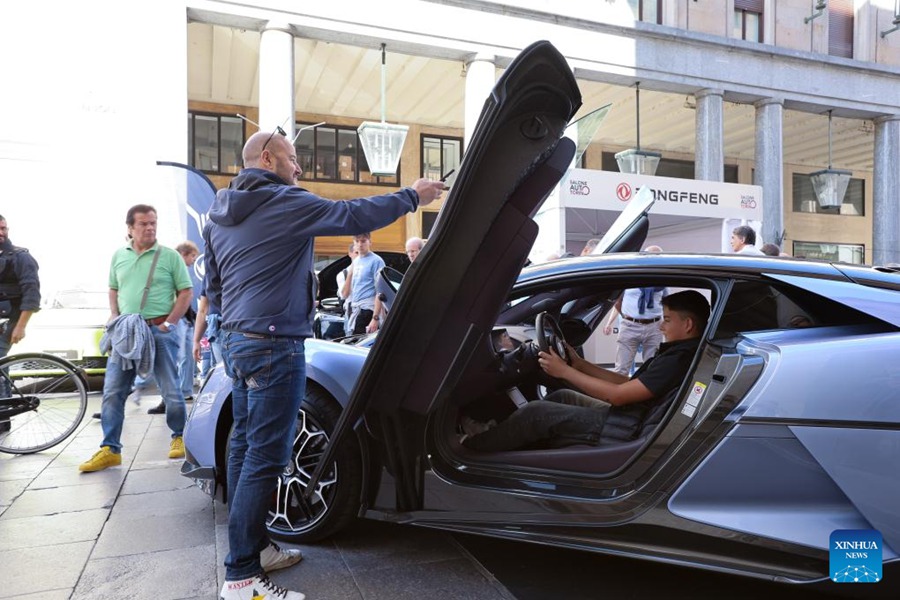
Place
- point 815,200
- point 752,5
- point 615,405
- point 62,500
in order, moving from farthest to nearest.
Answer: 1. point 815,200
2. point 752,5
3. point 62,500
4. point 615,405

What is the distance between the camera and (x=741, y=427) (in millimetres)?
1863

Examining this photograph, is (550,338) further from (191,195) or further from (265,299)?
(191,195)

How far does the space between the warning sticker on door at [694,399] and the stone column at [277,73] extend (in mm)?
9461

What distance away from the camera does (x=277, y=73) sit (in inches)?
403

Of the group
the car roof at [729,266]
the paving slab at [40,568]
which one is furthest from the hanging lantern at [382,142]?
the car roof at [729,266]

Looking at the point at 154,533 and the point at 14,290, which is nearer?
the point at 154,533

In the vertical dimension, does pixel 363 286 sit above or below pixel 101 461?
above

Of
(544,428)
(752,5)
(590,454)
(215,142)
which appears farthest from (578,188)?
(215,142)

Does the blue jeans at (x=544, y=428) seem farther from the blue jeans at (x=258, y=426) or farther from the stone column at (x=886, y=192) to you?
the stone column at (x=886, y=192)

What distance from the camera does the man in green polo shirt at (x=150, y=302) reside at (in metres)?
4.00

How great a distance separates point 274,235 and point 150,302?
8.33 ft

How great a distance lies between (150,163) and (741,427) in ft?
27.3

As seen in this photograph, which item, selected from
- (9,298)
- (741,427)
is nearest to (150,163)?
(9,298)

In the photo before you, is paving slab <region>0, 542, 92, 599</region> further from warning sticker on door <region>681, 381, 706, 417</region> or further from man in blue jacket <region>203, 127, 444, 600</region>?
warning sticker on door <region>681, 381, 706, 417</region>
